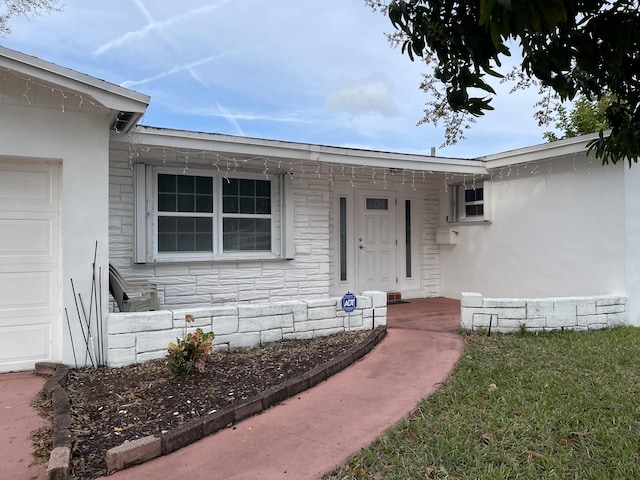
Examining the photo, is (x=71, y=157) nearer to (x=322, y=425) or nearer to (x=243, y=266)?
(x=243, y=266)

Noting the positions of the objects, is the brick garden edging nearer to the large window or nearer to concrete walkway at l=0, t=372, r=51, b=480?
concrete walkway at l=0, t=372, r=51, b=480

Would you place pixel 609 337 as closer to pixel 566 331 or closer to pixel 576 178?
pixel 566 331

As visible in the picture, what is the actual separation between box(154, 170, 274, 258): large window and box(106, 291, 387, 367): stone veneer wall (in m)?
1.73

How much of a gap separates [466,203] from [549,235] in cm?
209

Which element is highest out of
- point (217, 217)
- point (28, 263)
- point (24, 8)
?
Result: point (24, 8)

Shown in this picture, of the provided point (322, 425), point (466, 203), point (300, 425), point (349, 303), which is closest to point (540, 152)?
point (466, 203)

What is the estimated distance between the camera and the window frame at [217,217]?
21.2 ft

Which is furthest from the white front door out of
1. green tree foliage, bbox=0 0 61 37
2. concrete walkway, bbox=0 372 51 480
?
green tree foliage, bbox=0 0 61 37

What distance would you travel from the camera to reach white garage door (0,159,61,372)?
4.64m

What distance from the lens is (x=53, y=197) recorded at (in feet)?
15.9

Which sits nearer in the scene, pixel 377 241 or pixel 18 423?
pixel 18 423

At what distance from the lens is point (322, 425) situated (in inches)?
138

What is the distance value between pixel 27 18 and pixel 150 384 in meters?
9.41

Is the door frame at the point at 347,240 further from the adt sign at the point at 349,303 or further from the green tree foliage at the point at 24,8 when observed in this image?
the green tree foliage at the point at 24,8
